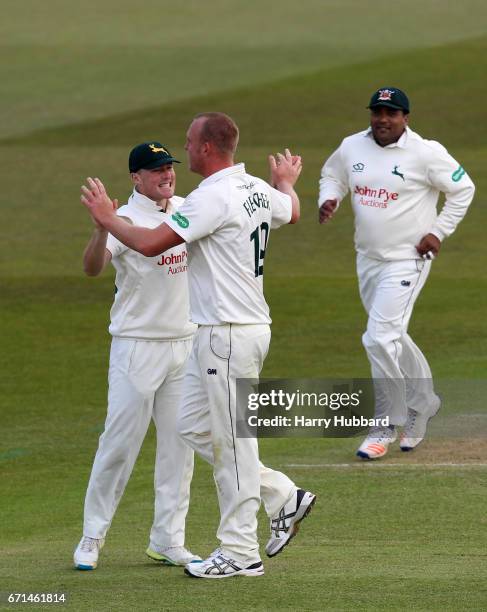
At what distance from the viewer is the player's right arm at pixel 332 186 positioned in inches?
492

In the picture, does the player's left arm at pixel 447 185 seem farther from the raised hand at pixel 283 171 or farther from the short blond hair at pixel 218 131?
the short blond hair at pixel 218 131

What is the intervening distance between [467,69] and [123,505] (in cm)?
3494

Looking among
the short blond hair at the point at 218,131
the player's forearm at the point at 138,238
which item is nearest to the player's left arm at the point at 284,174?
the short blond hair at the point at 218,131

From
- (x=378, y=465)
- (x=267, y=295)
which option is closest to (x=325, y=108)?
(x=267, y=295)

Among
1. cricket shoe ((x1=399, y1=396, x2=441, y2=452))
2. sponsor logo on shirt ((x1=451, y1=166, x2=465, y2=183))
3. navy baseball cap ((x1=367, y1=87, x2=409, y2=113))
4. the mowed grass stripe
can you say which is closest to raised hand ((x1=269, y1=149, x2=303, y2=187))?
navy baseball cap ((x1=367, y1=87, x2=409, y2=113))

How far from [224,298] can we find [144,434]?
3.96ft

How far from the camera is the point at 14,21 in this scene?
5519 cm

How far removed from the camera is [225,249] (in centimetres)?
809

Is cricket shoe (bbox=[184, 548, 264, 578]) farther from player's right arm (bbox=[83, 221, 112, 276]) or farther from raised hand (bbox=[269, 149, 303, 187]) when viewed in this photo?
raised hand (bbox=[269, 149, 303, 187])

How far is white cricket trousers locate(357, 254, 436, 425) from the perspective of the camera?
11.9 m

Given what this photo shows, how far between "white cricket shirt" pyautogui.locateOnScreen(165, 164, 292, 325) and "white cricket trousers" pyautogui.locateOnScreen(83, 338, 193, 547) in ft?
2.40

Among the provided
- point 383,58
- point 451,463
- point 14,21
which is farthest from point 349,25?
point 451,463

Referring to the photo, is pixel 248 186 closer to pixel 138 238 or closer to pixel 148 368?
pixel 138 238

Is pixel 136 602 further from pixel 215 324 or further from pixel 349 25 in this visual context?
pixel 349 25
